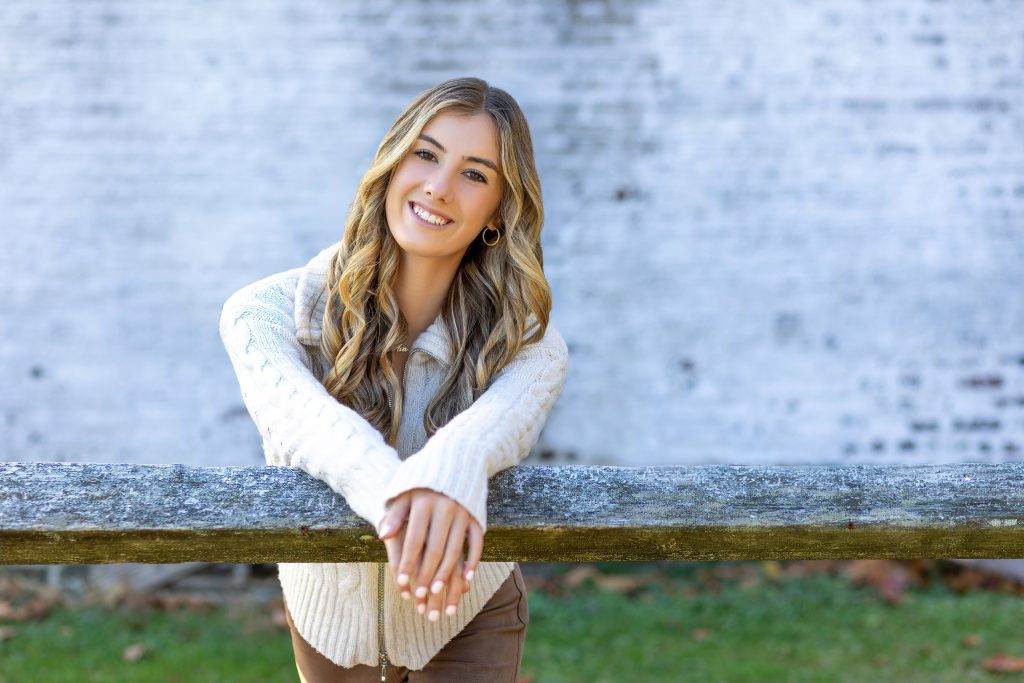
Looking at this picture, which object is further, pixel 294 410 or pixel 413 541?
pixel 294 410

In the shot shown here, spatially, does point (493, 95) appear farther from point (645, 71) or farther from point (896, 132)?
point (896, 132)

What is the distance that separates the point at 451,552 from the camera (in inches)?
68.3

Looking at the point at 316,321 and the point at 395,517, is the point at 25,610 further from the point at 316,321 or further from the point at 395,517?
the point at 395,517

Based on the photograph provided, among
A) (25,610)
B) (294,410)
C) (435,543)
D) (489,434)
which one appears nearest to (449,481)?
(435,543)

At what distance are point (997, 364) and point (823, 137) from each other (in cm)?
171

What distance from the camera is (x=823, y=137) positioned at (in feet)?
18.9

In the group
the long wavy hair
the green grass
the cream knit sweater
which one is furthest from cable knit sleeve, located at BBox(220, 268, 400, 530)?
the green grass

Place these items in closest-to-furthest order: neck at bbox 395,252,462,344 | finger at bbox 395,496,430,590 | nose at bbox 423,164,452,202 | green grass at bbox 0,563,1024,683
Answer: finger at bbox 395,496,430,590 < nose at bbox 423,164,452,202 < neck at bbox 395,252,462,344 < green grass at bbox 0,563,1024,683

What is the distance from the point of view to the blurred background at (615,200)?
18.7 feet

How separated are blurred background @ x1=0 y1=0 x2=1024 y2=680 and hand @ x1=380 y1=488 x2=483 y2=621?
418cm

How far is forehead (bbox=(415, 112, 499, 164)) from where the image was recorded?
7.67 feet

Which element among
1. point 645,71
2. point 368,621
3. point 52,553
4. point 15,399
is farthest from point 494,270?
point 15,399

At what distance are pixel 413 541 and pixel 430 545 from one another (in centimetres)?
3

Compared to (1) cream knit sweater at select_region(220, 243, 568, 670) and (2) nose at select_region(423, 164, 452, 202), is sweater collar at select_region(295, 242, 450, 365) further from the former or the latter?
(2) nose at select_region(423, 164, 452, 202)
